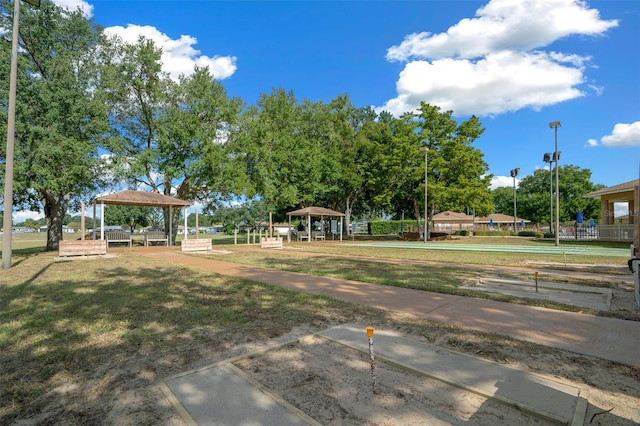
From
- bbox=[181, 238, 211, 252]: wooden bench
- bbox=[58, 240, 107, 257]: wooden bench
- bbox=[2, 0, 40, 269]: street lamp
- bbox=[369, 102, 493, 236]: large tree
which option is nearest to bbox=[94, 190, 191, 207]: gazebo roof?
bbox=[181, 238, 211, 252]: wooden bench

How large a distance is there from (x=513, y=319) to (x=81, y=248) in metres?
15.6

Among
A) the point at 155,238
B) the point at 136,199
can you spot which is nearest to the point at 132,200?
the point at 136,199

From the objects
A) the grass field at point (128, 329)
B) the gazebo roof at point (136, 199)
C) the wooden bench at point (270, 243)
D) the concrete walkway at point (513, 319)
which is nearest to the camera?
the grass field at point (128, 329)

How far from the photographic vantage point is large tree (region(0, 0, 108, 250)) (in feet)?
52.6

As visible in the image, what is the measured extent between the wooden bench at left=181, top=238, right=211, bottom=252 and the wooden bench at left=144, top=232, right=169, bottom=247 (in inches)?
224

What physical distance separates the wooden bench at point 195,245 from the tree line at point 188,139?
6319 mm

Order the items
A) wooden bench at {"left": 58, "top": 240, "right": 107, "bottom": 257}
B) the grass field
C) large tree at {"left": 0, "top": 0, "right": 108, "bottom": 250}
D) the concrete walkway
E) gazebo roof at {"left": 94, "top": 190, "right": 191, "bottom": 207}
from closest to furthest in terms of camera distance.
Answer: the grass field < the concrete walkway < wooden bench at {"left": 58, "top": 240, "right": 107, "bottom": 257} < large tree at {"left": 0, "top": 0, "right": 108, "bottom": 250} < gazebo roof at {"left": 94, "top": 190, "right": 191, "bottom": 207}

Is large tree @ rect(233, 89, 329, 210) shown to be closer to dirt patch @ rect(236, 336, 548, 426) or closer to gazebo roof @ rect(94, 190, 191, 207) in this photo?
gazebo roof @ rect(94, 190, 191, 207)

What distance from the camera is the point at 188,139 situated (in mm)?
22375

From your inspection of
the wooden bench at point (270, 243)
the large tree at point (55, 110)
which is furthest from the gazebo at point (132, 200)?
the wooden bench at point (270, 243)

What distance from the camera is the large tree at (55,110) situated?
16047 millimetres

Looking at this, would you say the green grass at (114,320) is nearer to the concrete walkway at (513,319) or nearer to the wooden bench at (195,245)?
the concrete walkway at (513,319)

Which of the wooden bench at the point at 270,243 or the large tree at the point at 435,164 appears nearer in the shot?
the wooden bench at the point at 270,243

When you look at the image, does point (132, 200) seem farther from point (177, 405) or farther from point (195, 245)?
point (177, 405)
